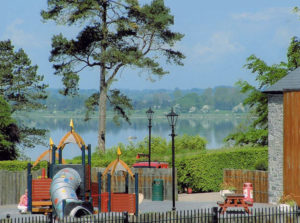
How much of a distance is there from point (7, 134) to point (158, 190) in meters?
18.9

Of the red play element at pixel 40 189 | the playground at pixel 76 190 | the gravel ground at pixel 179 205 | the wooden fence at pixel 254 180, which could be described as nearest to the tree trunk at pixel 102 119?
the gravel ground at pixel 179 205

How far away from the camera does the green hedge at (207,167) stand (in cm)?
4103

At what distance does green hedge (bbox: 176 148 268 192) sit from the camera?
135 ft

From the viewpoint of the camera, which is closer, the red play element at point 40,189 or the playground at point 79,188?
the playground at point 79,188

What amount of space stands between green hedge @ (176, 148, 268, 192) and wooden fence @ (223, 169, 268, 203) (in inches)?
148

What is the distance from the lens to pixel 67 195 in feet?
91.7

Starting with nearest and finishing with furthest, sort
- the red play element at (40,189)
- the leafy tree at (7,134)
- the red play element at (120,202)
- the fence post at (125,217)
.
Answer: the fence post at (125,217) → the red play element at (120,202) → the red play element at (40,189) → the leafy tree at (7,134)

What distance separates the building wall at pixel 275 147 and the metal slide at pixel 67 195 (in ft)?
34.4

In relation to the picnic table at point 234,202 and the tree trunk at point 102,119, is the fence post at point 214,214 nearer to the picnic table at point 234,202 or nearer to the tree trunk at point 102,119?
the picnic table at point 234,202

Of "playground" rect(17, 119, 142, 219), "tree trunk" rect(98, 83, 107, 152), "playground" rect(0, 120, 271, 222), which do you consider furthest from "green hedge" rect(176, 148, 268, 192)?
"tree trunk" rect(98, 83, 107, 152)

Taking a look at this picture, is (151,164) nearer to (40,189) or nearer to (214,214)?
(40,189)

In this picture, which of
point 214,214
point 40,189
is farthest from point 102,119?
point 214,214

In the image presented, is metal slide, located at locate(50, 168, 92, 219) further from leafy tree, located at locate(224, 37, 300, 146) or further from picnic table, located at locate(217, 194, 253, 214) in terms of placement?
leafy tree, located at locate(224, 37, 300, 146)

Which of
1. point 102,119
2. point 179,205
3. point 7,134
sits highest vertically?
point 102,119
